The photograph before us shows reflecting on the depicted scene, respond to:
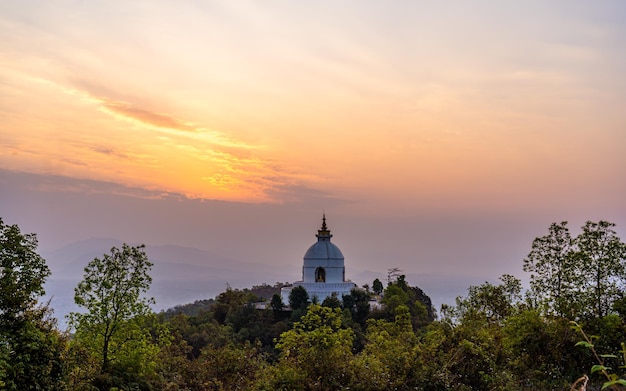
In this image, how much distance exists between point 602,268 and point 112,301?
44.8 feet

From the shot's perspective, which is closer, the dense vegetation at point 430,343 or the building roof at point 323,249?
the dense vegetation at point 430,343

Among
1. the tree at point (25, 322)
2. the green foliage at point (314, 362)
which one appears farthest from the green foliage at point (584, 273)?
the tree at point (25, 322)

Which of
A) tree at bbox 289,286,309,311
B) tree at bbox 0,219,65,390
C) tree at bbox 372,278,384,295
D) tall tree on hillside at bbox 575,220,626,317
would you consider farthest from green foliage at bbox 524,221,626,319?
tree at bbox 372,278,384,295

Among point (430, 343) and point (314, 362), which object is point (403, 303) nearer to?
point (430, 343)

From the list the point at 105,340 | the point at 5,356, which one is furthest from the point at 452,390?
the point at 5,356

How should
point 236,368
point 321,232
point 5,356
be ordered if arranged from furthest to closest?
point 321,232 → point 236,368 → point 5,356

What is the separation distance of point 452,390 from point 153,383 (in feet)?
26.5

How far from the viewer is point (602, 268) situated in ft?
51.9

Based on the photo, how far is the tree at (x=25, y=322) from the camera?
10.1m

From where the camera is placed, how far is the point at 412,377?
1483 centimetres

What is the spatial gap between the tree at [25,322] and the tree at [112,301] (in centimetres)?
289

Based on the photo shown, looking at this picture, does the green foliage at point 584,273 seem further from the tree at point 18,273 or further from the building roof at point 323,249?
the building roof at point 323,249

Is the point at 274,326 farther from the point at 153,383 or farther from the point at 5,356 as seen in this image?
the point at 5,356

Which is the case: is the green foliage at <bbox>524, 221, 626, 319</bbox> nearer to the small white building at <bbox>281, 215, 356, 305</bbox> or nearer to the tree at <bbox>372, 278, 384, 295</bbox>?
the small white building at <bbox>281, 215, 356, 305</bbox>
